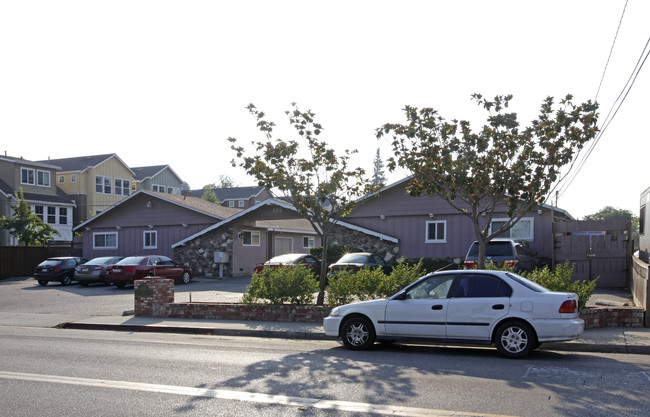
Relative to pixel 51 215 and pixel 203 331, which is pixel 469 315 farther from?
pixel 51 215

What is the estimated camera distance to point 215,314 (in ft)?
50.6

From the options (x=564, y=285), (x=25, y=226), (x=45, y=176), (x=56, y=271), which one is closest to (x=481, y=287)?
(x=564, y=285)

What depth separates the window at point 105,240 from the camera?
35531 mm

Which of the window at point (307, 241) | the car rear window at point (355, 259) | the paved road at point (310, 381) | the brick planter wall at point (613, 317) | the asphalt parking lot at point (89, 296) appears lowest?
the asphalt parking lot at point (89, 296)

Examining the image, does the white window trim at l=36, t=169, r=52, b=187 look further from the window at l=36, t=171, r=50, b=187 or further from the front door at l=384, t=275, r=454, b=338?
the front door at l=384, t=275, r=454, b=338

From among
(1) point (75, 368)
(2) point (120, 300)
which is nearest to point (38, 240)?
(2) point (120, 300)

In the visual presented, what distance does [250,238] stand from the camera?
108 feet

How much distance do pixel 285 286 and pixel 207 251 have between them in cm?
1751

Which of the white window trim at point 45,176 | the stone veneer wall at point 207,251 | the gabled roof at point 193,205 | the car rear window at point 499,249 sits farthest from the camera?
the white window trim at point 45,176

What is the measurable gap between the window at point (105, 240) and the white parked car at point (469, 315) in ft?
91.2

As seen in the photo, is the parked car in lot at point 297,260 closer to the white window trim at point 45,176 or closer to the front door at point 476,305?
the front door at point 476,305

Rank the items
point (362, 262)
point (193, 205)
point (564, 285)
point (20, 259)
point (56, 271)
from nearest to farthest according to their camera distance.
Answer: point (564, 285)
point (362, 262)
point (56, 271)
point (20, 259)
point (193, 205)

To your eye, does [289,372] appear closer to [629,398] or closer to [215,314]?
[629,398]

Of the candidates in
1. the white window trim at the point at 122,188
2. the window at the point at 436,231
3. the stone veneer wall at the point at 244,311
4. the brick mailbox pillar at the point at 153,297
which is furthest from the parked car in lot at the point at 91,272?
the white window trim at the point at 122,188
